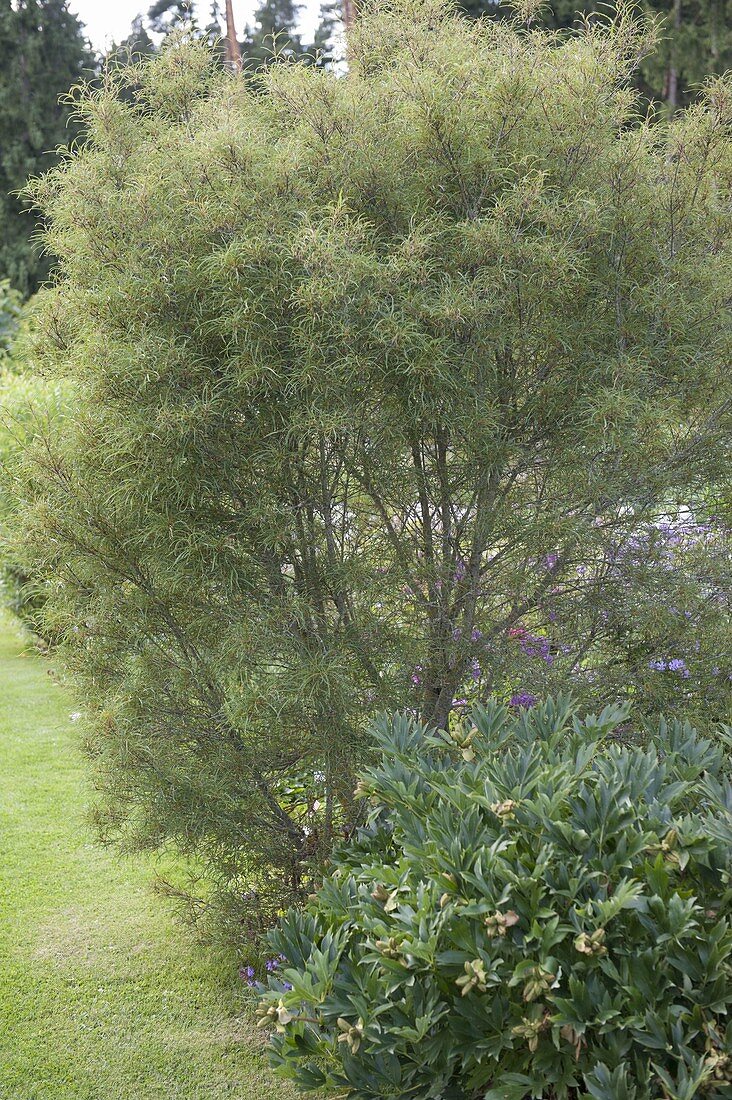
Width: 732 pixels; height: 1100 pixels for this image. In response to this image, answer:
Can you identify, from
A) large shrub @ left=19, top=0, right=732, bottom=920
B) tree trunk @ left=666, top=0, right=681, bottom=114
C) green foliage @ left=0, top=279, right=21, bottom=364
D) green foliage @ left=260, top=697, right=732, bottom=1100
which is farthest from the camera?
tree trunk @ left=666, top=0, right=681, bottom=114

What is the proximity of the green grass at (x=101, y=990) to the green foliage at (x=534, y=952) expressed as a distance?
92cm

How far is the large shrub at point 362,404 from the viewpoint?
8.79ft

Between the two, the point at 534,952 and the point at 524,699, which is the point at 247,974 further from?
the point at 534,952

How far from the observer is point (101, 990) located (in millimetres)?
3229

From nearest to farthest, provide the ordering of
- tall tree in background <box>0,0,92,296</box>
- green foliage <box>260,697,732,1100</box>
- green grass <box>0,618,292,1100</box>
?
1. green foliage <box>260,697,732,1100</box>
2. green grass <box>0,618,292,1100</box>
3. tall tree in background <box>0,0,92,296</box>

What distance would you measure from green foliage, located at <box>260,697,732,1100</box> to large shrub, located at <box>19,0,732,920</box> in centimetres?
82

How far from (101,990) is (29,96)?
1696 cm

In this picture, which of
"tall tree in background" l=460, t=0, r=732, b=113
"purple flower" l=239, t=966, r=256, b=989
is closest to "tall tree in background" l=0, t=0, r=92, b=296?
"tall tree in background" l=460, t=0, r=732, b=113

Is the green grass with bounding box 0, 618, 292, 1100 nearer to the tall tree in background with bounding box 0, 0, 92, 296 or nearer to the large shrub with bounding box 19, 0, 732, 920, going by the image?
the large shrub with bounding box 19, 0, 732, 920

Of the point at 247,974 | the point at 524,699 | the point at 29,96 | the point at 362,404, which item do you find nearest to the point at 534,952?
the point at 524,699

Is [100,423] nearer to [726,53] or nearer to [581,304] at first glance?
[581,304]

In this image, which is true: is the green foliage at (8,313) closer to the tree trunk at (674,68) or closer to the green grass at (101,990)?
the tree trunk at (674,68)

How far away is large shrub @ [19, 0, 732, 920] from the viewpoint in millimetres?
2680

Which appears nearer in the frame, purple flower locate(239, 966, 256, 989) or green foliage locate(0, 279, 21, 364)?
Result: purple flower locate(239, 966, 256, 989)
